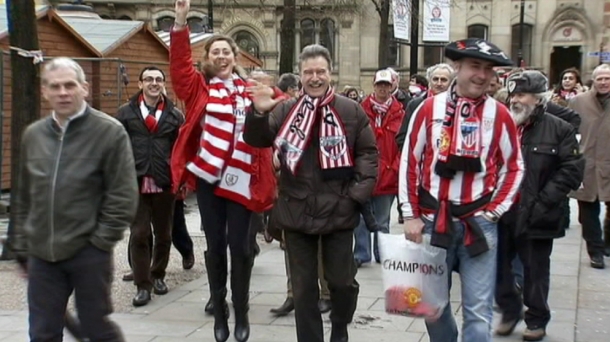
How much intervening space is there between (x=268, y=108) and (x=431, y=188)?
3.57ft

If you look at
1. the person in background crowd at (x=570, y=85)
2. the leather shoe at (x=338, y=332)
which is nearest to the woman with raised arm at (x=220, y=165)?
the leather shoe at (x=338, y=332)

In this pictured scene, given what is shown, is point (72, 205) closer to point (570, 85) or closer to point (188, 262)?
point (188, 262)

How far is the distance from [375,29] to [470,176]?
131 feet

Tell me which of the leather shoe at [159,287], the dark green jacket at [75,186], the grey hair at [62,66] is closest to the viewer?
the dark green jacket at [75,186]

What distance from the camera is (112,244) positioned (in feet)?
14.7

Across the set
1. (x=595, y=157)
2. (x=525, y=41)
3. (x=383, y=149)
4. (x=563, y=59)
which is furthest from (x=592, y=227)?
(x=563, y=59)

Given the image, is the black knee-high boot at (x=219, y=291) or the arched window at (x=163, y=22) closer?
the black knee-high boot at (x=219, y=291)

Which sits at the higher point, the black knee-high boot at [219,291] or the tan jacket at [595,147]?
the tan jacket at [595,147]

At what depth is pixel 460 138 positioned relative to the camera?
459 centimetres

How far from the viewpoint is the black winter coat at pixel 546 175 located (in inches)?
235

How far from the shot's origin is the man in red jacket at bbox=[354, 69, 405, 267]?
347 inches

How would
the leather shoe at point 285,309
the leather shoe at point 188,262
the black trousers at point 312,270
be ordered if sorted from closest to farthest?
1. the black trousers at point 312,270
2. the leather shoe at point 285,309
3. the leather shoe at point 188,262

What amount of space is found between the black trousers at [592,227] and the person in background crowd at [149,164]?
4.49m

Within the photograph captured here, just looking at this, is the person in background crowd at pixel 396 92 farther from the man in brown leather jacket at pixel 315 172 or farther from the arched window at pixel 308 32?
the arched window at pixel 308 32
